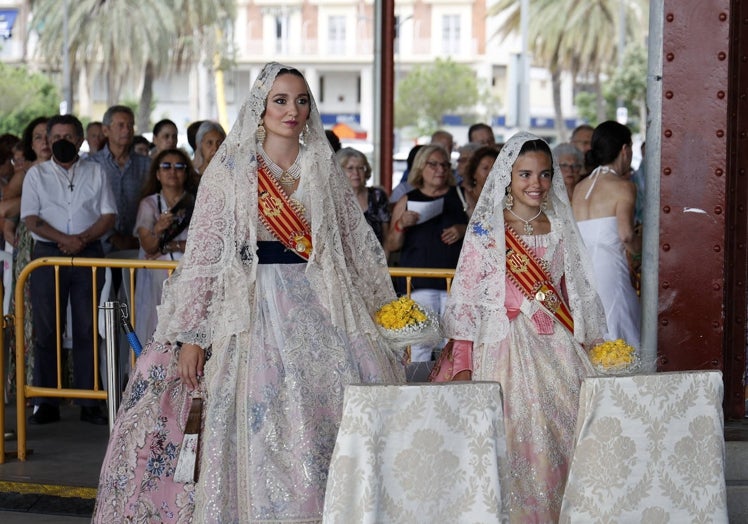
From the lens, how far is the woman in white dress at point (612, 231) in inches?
309

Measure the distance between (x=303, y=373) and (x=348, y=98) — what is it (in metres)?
59.8

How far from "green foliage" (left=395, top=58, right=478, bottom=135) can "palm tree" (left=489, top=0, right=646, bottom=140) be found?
36.7 feet

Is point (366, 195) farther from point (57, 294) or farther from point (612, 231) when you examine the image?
point (57, 294)

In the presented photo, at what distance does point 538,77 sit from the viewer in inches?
2452

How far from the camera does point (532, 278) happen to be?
5.60 m

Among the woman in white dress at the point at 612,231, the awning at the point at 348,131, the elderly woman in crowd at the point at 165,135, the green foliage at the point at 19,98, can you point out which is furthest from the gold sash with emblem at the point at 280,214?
the awning at the point at 348,131

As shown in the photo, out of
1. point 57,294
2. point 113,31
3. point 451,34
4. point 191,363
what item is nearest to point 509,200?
point 191,363

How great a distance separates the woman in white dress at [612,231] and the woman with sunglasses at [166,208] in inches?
100

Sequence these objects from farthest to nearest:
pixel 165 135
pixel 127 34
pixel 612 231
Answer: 1. pixel 127 34
2. pixel 165 135
3. pixel 612 231

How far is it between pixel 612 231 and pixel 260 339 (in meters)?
3.26

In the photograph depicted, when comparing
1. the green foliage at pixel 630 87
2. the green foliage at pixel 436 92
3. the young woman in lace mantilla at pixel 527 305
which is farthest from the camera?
the green foliage at pixel 436 92

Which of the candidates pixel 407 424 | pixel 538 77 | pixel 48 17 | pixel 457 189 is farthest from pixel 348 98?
pixel 407 424

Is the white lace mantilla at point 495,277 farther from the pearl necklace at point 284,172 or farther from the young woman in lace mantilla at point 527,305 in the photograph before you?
the pearl necklace at point 284,172

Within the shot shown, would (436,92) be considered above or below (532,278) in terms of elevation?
above
